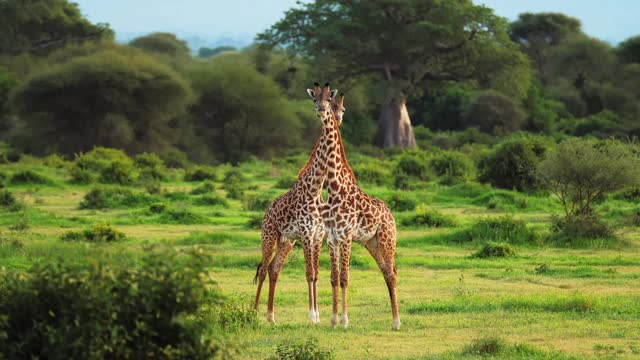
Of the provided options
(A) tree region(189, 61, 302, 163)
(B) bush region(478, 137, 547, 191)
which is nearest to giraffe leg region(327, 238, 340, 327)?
(B) bush region(478, 137, 547, 191)

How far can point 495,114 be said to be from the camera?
4978 centimetres

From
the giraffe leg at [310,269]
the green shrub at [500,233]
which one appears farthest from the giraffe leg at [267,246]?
the green shrub at [500,233]


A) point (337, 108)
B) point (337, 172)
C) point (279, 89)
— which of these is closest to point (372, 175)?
point (279, 89)

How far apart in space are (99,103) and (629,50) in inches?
930

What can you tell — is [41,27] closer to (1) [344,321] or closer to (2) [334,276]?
(2) [334,276]

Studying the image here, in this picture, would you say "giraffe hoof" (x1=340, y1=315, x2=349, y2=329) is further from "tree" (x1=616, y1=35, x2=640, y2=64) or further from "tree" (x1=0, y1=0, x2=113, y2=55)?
"tree" (x1=0, y1=0, x2=113, y2=55)

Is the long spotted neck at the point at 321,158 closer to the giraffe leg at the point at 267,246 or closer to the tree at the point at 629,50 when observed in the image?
the giraffe leg at the point at 267,246

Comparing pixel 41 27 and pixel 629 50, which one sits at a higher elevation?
pixel 41 27

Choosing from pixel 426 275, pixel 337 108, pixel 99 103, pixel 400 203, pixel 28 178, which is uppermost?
pixel 99 103

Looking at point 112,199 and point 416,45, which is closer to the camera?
point 112,199

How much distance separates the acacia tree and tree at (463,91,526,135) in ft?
22.6

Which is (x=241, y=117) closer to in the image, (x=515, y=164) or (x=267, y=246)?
(x=515, y=164)

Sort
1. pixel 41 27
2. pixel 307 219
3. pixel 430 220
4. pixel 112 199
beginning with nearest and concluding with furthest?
1. pixel 307 219
2. pixel 430 220
3. pixel 112 199
4. pixel 41 27

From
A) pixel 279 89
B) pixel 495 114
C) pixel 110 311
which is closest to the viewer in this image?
pixel 110 311
